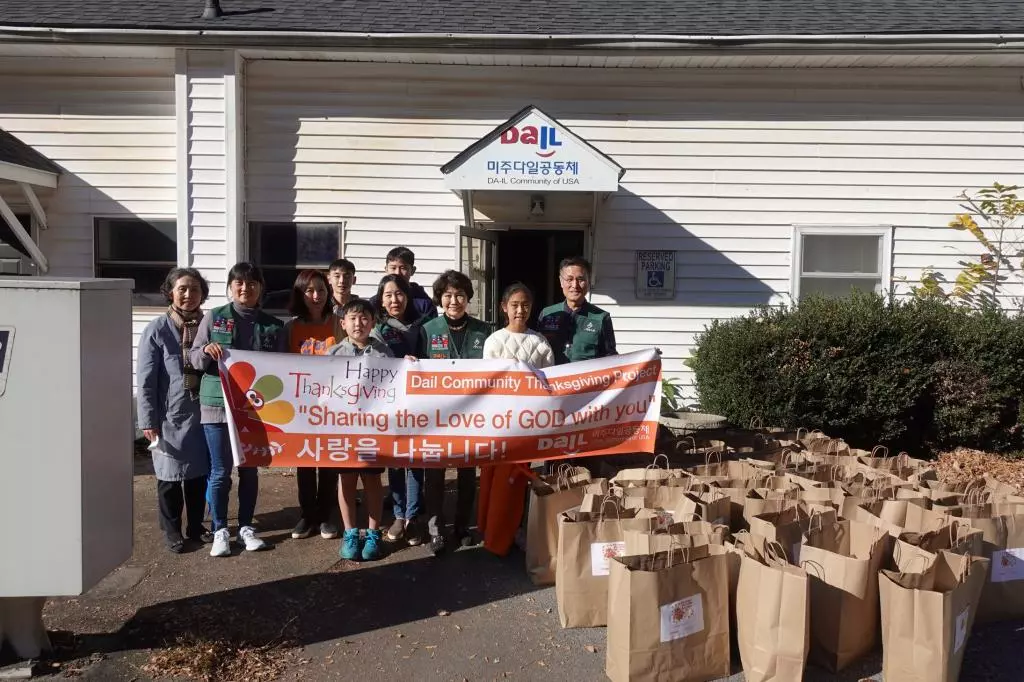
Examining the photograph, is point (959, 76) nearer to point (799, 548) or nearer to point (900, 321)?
point (900, 321)

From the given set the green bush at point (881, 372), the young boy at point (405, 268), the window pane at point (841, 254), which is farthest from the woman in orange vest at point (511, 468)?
the window pane at point (841, 254)

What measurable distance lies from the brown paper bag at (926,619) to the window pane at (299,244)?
6.81 meters

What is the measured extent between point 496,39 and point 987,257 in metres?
5.63

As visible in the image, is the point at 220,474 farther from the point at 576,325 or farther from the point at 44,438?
the point at 576,325

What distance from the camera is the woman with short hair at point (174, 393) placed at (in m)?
5.00

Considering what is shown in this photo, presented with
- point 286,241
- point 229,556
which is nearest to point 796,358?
point 229,556

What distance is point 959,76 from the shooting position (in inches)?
338

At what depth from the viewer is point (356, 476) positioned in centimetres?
504

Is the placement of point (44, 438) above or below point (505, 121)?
below

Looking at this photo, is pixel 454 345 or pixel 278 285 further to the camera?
pixel 278 285

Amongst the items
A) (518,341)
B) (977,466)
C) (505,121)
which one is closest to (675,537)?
(518,341)

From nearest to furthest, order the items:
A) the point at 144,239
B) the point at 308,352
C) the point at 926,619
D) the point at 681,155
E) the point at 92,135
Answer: the point at 926,619 → the point at 308,352 → the point at 681,155 → the point at 92,135 → the point at 144,239

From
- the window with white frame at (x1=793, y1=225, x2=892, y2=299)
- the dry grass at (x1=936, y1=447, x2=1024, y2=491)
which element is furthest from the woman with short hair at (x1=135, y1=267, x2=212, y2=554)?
the window with white frame at (x1=793, y1=225, x2=892, y2=299)

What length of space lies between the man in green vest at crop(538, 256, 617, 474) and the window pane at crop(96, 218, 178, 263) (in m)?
5.32
